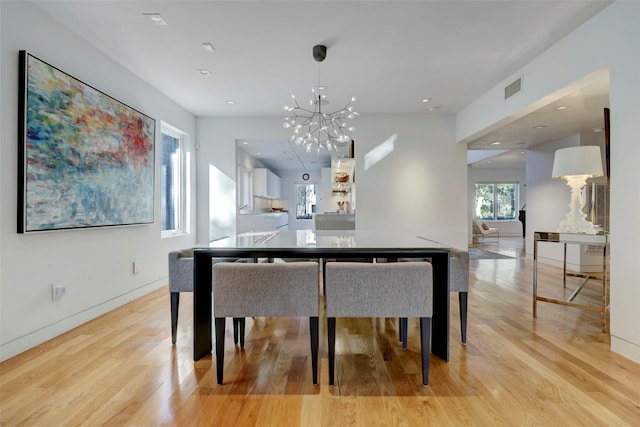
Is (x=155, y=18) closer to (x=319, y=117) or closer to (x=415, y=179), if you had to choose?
(x=319, y=117)

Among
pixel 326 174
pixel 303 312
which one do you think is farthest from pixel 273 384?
pixel 326 174

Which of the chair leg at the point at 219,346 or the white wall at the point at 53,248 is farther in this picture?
the white wall at the point at 53,248

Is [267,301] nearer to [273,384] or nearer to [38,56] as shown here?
[273,384]

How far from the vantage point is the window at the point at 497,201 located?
40.7ft

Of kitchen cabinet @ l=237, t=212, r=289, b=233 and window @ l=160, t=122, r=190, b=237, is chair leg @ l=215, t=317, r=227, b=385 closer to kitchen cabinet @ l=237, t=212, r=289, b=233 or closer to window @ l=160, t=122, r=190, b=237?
window @ l=160, t=122, r=190, b=237

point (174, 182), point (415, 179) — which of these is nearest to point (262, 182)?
point (174, 182)

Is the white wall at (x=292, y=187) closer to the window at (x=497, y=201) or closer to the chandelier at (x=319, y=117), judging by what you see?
the chandelier at (x=319, y=117)

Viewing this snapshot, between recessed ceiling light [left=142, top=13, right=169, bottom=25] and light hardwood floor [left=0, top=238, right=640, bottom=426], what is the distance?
2534 millimetres

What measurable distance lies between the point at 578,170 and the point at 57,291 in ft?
15.1

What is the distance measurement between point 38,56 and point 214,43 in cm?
133

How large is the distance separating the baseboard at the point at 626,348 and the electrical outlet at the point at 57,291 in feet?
13.8

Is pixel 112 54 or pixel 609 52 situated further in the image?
pixel 112 54

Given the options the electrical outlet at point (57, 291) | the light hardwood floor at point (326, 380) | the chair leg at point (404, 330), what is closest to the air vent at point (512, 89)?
the light hardwood floor at point (326, 380)

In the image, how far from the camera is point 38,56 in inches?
99.4
